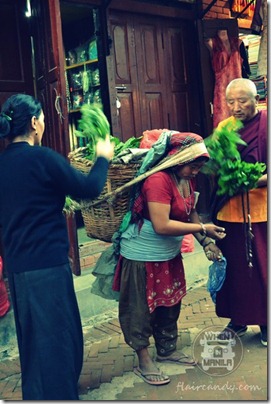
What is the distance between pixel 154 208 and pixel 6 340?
1.94 meters

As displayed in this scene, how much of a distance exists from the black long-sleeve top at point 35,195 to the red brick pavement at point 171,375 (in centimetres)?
131

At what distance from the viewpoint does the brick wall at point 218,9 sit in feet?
22.2

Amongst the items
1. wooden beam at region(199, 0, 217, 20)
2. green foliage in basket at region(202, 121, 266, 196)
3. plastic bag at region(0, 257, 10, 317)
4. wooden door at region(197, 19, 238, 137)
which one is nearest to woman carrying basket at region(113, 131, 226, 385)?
green foliage in basket at region(202, 121, 266, 196)

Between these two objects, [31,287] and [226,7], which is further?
[226,7]

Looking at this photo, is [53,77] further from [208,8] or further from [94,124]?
[208,8]

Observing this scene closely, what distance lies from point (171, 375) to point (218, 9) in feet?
17.5

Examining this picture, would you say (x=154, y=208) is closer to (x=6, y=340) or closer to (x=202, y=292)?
(x=6, y=340)

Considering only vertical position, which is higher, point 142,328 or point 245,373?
point 142,328

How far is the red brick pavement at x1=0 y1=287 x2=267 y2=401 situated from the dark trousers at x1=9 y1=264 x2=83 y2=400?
744mm

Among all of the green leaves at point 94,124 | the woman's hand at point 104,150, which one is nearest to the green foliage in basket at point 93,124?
the green leaves at point 94,124

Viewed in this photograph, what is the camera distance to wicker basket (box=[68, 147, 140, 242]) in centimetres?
317

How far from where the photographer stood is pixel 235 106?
11.9 ft

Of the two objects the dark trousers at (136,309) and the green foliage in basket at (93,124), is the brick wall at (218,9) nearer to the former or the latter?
the green foliage in basket at (93,124)

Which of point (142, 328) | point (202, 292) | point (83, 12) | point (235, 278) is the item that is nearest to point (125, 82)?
point (83, 12)
